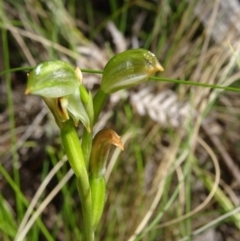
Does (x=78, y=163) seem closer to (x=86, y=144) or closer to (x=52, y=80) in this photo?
(x=86, y=144)

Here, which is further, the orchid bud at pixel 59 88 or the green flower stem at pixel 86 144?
the green flower stem at pixel 86 144

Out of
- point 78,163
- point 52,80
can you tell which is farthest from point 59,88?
point 78,163

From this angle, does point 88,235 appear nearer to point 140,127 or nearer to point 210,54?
point 140,127

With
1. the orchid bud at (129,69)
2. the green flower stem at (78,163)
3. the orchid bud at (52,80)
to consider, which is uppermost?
the orchid bud at (52,80)

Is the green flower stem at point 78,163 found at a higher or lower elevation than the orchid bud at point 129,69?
lower

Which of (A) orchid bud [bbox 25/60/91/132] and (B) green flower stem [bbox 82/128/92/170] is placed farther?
(B) green flower stem [bbox 82/128/92/170]

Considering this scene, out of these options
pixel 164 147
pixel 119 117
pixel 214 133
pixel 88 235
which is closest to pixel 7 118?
pixel 119 117
